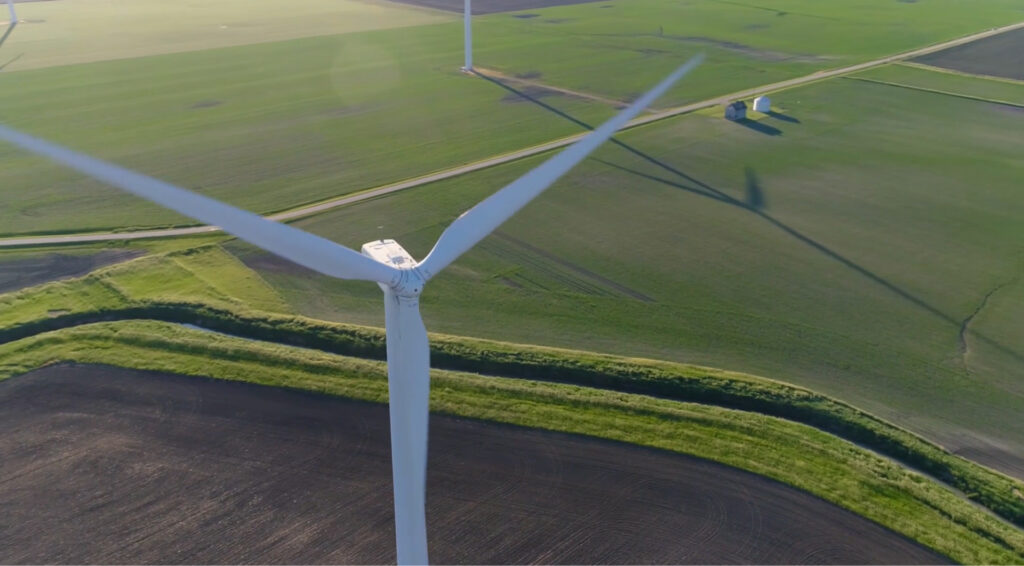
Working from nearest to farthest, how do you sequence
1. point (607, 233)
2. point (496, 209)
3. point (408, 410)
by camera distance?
point (408, 410), point (496, 209), point (607, 233)

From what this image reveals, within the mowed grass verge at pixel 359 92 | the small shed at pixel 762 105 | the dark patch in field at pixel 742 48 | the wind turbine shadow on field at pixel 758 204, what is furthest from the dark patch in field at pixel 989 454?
the dark patch in field at pixel 742 48

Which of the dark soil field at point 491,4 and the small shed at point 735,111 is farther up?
the dark soil field at point 491,4

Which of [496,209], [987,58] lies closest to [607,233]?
[496,209]

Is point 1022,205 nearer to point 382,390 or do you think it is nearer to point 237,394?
point 382,390

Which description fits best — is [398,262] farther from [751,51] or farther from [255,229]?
[751,51]

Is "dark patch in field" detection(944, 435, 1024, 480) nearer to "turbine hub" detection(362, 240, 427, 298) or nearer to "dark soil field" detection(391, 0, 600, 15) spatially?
"turbine hub" detection(362, 240, 427, 298)

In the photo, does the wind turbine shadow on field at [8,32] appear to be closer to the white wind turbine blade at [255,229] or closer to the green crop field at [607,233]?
the green crop field at [607,233]

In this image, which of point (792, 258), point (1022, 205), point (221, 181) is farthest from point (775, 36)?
point (221, 181)

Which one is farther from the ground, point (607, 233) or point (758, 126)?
point (758, 126)
